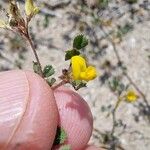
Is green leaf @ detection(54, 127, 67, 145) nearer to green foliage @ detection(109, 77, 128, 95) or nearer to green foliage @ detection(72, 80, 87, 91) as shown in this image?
green foliage @ detection(72, 80, 87, 91)

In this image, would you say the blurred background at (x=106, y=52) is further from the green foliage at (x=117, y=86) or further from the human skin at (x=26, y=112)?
the human skin at (x=26, y=112)

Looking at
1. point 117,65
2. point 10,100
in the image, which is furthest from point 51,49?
point 10,100

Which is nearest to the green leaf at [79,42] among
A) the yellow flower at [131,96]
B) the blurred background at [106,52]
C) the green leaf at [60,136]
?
the green leaf at [60,136]

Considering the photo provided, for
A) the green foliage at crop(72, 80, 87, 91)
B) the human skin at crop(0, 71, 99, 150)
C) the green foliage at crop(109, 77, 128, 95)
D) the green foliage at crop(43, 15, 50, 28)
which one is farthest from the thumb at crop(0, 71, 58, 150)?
the green foliage at crop(43, 15, 50, 28)

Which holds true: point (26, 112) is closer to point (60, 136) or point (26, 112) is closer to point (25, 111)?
point (25, 111)

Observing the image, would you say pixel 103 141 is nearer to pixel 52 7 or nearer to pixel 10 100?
pixel 52 7
